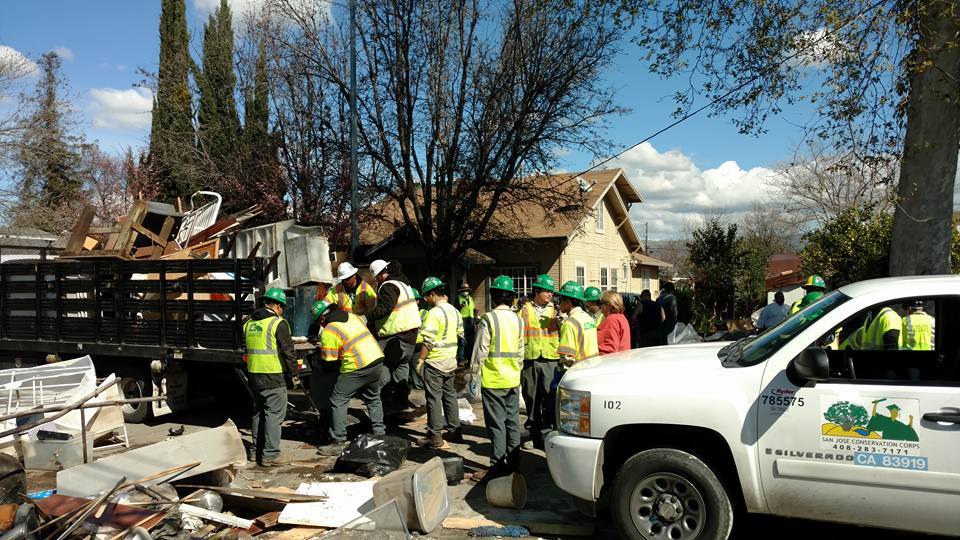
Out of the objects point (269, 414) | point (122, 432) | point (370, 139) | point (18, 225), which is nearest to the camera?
point (269, 414)

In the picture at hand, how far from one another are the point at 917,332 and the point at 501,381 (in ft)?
11.0

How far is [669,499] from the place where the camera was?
4211mm

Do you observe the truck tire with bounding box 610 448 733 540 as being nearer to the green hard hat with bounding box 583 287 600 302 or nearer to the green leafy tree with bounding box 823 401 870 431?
the green leafy tree with bounding box 823 401 870 431

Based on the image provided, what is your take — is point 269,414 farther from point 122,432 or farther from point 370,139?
point 370,139

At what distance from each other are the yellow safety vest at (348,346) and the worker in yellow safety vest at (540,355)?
5.40 feet

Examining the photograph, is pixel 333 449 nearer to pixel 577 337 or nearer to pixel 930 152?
pixel 577 337

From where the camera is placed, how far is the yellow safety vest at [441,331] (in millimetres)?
7355

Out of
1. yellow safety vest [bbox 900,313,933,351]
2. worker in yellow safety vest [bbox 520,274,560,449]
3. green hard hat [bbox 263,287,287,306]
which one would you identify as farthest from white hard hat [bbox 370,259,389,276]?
yellow safety vest [bbox 900,313,933,351]

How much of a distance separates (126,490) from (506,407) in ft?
10.2

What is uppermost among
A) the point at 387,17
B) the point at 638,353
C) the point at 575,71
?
the point at 387,17

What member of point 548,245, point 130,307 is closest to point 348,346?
point 130,307

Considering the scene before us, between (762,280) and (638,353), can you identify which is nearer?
(638,353)

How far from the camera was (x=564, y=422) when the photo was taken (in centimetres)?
463

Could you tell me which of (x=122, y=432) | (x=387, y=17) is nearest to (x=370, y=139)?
(x=387, y=17)
